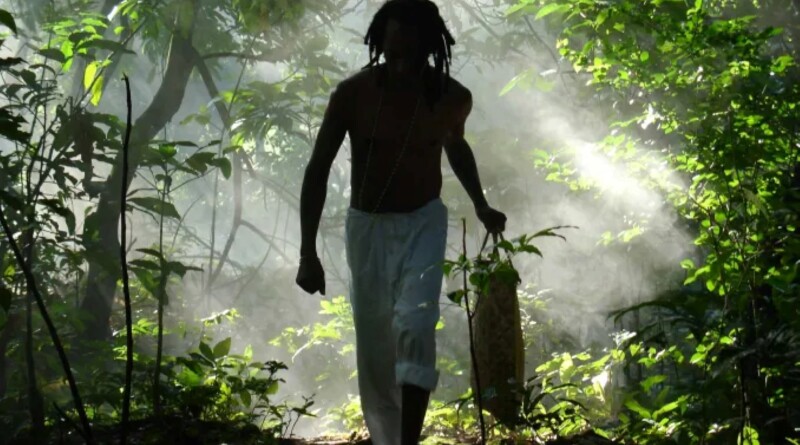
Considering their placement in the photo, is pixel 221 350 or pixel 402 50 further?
pixel 221 350

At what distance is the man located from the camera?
11.2ft

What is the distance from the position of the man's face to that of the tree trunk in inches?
65.4

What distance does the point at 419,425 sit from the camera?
3.02m

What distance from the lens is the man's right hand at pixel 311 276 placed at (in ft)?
11.3

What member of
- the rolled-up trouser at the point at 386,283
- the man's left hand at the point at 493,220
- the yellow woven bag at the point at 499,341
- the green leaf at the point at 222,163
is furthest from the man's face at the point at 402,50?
the green leaf at the point at 222,163

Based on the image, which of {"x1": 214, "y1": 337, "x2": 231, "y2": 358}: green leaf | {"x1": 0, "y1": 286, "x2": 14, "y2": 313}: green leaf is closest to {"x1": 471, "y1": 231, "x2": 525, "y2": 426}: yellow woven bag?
{"x1": 214, "y1": 337, "x2": 231, "y2": 358}: green leaf

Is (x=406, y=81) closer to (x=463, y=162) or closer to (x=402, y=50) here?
(x=402, y=50)

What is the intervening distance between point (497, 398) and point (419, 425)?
0.58 metres

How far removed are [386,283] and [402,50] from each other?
38.5 inches

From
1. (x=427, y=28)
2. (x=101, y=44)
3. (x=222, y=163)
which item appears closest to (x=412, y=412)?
(x=427, y=28)

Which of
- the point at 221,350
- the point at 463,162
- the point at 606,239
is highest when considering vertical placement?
the point at 606,239

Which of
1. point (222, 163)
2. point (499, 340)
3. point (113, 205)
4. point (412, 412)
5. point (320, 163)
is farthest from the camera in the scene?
point (113, 205)

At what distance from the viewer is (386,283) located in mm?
3402

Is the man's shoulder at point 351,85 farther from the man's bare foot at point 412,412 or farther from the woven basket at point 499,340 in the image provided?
the man's bare foot at point 412,412
